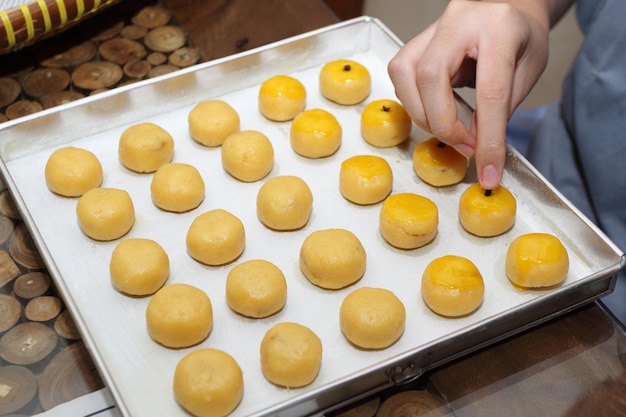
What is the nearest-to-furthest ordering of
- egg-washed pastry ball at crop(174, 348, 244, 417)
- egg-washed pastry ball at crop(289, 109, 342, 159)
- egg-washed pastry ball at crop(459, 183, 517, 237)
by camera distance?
egg-washed pastry ball at crop(174, 348, 244, 417)
egg-washed pastry ball at crop(459, 183, 517, 237)
egg-washed pastry ball at crop(289, 109, 342, 159)

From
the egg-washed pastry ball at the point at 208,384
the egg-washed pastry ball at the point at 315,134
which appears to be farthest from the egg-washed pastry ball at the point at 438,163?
the egg-washed pastry ball at the point at 208,384

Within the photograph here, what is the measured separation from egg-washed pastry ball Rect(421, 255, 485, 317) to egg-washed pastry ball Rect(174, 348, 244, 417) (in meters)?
0.30

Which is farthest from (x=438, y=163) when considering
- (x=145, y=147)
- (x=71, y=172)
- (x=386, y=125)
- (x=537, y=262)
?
(x=71, y=172)

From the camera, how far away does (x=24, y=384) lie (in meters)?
0.95

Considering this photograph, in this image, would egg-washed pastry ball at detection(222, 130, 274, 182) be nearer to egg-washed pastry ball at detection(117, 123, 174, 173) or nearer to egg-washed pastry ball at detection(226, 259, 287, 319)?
egg-washed pastry ball at detection(117, 123, 174, 173)

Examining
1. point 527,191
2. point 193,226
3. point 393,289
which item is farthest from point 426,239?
point 193,226

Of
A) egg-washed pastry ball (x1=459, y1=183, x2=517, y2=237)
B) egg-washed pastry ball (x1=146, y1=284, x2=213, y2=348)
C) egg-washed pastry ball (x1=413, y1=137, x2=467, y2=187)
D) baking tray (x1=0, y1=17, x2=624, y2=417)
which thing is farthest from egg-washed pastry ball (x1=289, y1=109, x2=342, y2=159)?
egg-washed pastry ball (x1=146, y1=284, x2=213, y2=348)

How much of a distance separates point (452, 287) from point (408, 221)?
14 centimetres

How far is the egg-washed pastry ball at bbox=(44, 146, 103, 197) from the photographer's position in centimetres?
115

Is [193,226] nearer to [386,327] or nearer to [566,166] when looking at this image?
[386,327]

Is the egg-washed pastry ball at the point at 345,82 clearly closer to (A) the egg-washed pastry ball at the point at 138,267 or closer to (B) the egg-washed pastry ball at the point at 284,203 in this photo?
(B) the egg-washed pastry ball at the point at 284,203

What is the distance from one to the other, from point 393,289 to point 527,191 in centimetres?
30

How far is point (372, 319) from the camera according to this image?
3.11ft

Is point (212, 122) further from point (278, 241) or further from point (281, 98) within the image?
point (278, 241)
